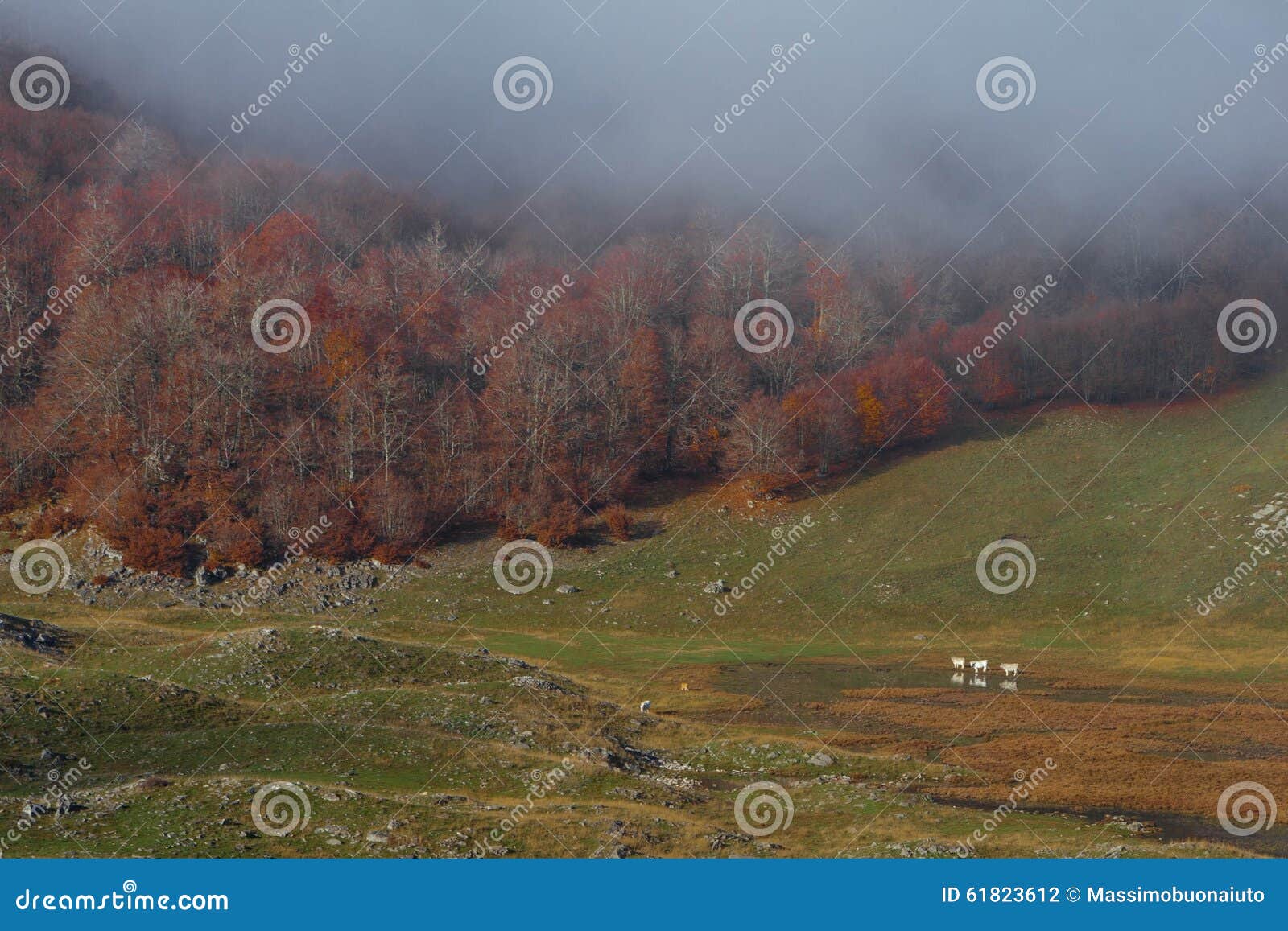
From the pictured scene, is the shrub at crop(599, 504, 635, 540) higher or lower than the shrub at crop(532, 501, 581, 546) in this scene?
higher

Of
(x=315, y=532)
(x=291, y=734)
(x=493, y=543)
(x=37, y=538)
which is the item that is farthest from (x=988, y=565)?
(x=37, y=538)

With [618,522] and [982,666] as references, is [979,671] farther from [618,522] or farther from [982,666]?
[618,522]

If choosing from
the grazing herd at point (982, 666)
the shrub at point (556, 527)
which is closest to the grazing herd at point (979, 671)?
the grazing herd at point (982, 666)

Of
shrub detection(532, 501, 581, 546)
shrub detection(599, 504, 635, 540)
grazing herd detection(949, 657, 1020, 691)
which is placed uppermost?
shrub detection(599, 504, 635, 540)

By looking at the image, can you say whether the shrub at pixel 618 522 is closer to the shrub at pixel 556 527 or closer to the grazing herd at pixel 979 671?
the shrub at pixel 556 527

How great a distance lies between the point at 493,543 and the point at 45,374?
47.1 meters

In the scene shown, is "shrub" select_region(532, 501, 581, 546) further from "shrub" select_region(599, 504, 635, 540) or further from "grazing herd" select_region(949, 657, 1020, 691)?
"grazing herd" select_region(949, 657, 1020, 691)

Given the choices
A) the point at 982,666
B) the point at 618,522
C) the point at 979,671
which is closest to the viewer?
the point at 982,666

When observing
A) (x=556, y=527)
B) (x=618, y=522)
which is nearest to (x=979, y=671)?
(x=618, y=522)

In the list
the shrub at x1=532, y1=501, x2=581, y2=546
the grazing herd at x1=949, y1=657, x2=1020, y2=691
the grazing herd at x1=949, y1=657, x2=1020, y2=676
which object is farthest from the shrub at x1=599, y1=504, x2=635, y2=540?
the grazing herd at x1=949, y1=657, x2=1020, y2=691

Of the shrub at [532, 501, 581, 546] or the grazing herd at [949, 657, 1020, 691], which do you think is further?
the shrub at [532, 501, 581, 546]

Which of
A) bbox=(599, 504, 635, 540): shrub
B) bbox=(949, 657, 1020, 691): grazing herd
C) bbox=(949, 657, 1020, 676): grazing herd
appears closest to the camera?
bbox=(949, 657, 1020, 691): grazing herd

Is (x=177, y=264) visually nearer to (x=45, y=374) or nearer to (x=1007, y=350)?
(x=45, y=374)

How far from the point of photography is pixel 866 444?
107 meters
